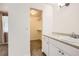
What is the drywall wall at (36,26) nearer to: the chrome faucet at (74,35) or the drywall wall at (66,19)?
the drywall wall at (66,19)

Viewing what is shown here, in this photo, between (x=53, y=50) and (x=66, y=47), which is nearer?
(x=66, y=47)

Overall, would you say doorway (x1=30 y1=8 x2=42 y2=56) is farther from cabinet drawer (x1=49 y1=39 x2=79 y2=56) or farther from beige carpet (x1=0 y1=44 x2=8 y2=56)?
beige carpet (x1=0 y1=44 x2=8 y2=56)

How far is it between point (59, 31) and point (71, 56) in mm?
415

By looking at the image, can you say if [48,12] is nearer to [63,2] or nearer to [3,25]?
[63,2]

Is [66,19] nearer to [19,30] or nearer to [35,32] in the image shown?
[35,32]

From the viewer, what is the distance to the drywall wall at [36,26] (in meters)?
1.66

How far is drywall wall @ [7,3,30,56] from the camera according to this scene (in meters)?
1.65

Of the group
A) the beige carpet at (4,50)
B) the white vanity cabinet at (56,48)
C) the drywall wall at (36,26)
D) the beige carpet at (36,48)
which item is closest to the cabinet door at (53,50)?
the white vanity cabinet at (56,48)

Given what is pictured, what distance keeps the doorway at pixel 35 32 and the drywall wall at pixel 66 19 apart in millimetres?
227

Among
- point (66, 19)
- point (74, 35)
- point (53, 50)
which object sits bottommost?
point (53, 50)

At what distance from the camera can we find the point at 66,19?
1.76m

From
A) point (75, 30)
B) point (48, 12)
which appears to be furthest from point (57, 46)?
point (48, 12)

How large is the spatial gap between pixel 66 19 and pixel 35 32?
20.6 inches

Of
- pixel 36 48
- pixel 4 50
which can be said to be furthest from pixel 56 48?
pixel 4 50
